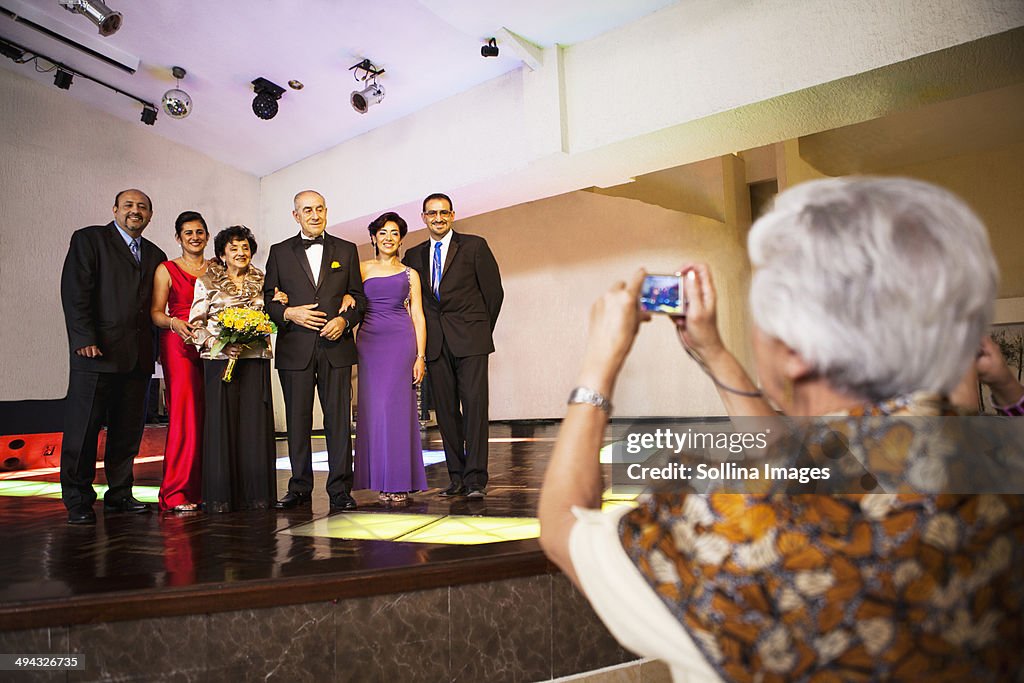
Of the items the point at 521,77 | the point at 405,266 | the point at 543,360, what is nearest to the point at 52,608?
the point at 405,266

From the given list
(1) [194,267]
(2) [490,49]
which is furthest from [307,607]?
(2) [490,49]

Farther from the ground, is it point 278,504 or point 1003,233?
point 1003,233

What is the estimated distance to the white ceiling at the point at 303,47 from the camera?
5.40 m

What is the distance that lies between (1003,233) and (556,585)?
8.48 m

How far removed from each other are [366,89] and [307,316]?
3530 millimetres

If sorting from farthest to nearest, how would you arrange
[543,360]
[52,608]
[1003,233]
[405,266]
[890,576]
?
[543,360], [1003,233], [405,266], [52,608], [890,576]

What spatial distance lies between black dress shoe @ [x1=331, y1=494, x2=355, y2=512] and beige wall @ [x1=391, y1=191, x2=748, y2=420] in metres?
6.53

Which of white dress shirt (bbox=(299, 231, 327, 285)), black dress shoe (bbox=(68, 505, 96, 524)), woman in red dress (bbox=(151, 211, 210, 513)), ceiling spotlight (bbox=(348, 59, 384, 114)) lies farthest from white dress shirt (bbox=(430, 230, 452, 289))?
ceiling spotlight (bbox=(348, 59, 384, 114))

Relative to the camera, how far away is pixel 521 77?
6.16 metres

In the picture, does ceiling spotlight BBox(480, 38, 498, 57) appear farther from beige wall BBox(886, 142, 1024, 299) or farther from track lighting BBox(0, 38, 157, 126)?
beige wall BBox(886, 142, 1024, 299)

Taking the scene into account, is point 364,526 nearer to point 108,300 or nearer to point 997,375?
point 108,300

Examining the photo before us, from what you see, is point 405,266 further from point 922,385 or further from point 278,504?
point 922,385

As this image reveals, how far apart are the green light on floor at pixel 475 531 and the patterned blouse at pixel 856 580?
6.38ft

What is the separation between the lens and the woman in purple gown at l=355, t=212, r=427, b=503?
155 inches
